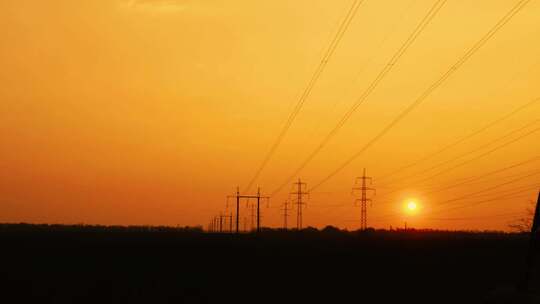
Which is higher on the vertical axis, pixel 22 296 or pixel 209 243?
pixel 209 243

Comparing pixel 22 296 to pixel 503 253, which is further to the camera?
pixel 503 253

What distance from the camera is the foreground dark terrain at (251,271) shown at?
3294cm

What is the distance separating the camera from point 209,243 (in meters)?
56.2

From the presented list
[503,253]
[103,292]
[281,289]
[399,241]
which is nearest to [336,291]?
[281,289]

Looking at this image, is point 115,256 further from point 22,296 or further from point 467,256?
point 467,256

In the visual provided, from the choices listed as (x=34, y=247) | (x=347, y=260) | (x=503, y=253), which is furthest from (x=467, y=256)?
(x=34, y=247)

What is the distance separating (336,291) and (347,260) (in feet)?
38.9

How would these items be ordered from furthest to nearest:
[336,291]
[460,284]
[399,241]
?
[399,241], [460,284], [336,291]

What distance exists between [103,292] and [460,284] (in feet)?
51.0

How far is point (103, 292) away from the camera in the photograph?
32812mm

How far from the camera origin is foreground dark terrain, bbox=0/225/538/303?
108ft

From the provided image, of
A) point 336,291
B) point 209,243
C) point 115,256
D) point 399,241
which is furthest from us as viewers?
point 399,241

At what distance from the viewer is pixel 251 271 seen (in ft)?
134

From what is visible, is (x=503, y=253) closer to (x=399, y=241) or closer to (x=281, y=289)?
(x=399, y=241)
